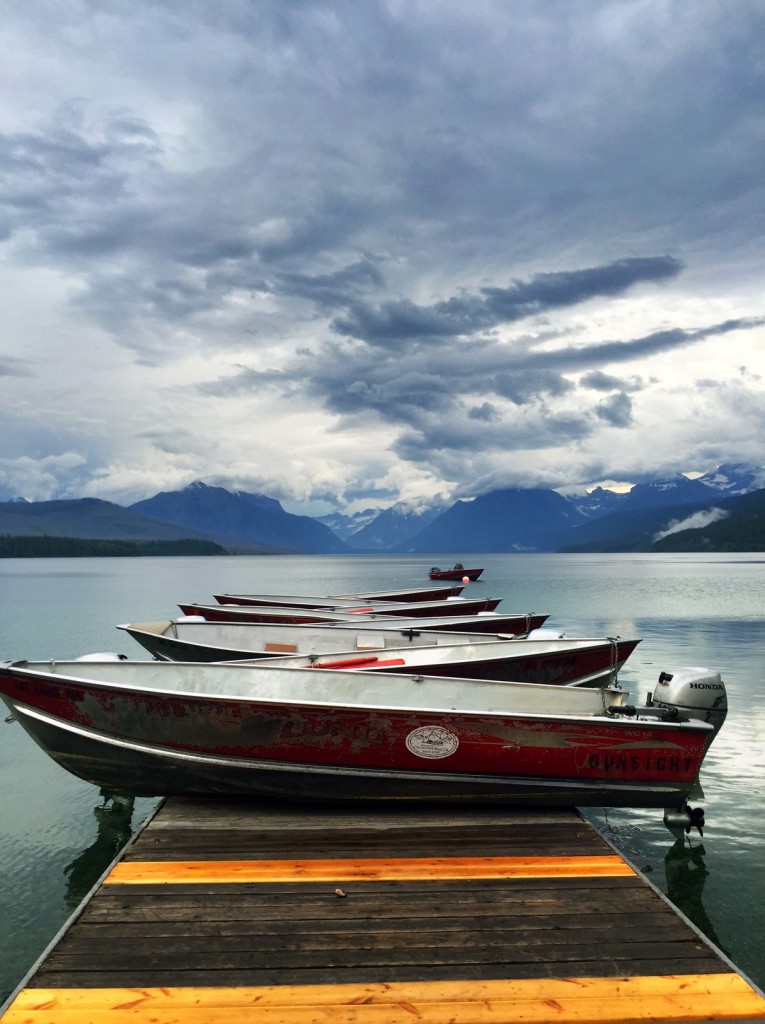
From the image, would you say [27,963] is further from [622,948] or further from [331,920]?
[622,948]

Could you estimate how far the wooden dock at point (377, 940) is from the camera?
5.38 metres

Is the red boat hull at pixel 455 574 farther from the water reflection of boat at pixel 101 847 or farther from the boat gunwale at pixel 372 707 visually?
the boat gunwale at pixel 372 707

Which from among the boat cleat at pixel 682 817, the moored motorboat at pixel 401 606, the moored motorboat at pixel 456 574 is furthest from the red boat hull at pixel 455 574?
the boat cleat at pixel 682 817

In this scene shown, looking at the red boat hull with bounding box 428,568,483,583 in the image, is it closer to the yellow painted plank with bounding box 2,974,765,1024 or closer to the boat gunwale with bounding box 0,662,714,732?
the boat gunwale with bounding box 0,662,714,732

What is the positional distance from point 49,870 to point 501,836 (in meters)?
6.60

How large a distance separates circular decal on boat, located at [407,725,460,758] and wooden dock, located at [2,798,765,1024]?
1.14 m

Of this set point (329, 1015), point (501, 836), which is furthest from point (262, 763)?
point (329, 1015)

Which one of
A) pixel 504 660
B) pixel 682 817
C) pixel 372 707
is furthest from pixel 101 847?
pixel 682 817

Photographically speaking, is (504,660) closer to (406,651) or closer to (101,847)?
(406,651)

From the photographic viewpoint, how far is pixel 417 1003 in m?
5.40

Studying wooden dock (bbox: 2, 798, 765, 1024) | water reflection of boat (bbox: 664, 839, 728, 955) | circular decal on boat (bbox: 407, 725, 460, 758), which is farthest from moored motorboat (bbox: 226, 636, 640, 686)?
wooden dock (bbox: 2, 798, 765, 1024)

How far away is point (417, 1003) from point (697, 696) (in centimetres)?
748

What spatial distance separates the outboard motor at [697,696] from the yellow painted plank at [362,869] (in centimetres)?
397

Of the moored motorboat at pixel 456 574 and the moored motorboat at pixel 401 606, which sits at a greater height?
the moored motorboat at pixel 401 606
